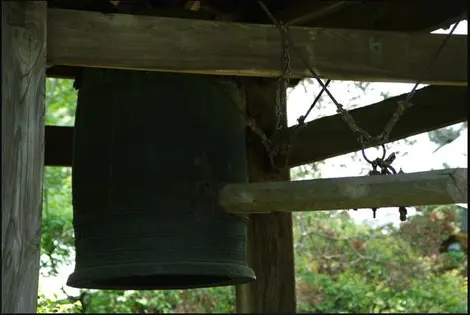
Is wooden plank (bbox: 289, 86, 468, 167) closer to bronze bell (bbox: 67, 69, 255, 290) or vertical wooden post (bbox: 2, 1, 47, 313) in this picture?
bronze bell (bbox: 67, 69, 255, 290)

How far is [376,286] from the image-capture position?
29.8ft

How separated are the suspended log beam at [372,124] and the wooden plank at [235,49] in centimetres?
72

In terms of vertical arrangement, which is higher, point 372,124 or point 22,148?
point 372,124

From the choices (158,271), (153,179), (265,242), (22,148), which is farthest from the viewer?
(265,242)

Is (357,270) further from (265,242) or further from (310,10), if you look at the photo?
(310,10)

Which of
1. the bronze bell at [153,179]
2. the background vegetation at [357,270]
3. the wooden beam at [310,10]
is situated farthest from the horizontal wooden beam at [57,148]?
the background vegetation at [357,270]

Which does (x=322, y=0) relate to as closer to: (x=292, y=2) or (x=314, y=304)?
(x=292, y=2)

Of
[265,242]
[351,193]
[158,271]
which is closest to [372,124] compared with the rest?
[265,242]

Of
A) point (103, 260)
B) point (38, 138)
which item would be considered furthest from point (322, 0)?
point (38, 138)

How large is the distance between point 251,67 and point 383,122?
49.4 inches

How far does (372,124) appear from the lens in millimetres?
3881

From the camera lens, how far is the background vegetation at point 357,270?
8703 millimetres

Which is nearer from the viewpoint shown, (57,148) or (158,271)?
(158,271)

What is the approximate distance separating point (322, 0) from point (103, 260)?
5.34 feet
